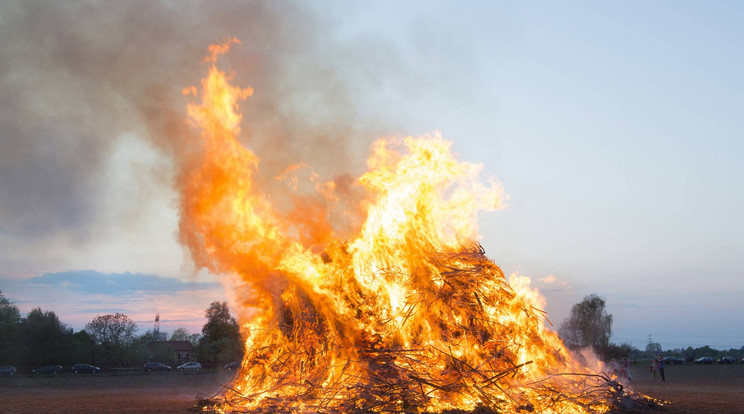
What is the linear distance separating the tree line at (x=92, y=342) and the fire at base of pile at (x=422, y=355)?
38.4 metres

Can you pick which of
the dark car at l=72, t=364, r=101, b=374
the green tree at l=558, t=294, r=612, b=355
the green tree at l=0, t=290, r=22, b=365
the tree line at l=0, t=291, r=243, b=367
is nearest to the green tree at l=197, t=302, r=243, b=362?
the tree line at l=0, t=291, r=243, b=367

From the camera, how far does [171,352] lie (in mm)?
71500

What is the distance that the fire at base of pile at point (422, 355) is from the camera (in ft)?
44.0

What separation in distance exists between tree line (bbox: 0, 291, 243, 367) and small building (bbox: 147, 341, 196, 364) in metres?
0.16

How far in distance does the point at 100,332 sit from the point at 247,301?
162 feet

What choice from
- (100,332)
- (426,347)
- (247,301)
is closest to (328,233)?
(247,301)

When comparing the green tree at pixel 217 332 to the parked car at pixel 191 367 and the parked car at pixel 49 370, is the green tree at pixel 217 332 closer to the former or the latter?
the parked car at pixel 191 367

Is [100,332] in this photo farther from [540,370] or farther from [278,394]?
[540,370]

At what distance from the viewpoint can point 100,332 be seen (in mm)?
58219

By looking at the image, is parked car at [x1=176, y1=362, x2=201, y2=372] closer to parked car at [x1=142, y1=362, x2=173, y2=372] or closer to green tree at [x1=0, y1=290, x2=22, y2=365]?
parked car at [x1=142, y1=362, x2=173, y2=372]

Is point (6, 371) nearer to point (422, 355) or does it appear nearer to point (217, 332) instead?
point (217, 332)

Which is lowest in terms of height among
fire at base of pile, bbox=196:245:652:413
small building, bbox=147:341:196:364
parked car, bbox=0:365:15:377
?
small building, bbox=147:341:196:364

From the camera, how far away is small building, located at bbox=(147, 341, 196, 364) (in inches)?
2498

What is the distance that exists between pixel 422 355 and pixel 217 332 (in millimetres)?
50568
